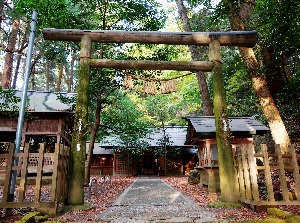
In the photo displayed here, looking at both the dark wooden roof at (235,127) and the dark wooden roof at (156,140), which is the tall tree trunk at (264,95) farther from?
the dark wooden roof at (156,140)

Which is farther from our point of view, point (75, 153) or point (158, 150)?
point (158, 150)

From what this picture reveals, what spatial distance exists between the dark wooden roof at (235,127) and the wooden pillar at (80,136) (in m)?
→ 5.69

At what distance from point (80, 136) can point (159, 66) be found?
10.2 ft

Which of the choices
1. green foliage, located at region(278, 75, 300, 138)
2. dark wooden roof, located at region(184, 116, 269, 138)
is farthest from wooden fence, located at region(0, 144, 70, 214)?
green foliage, located at region(278, 75, 300, 138)

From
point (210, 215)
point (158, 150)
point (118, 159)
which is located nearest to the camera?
point (210, 215)

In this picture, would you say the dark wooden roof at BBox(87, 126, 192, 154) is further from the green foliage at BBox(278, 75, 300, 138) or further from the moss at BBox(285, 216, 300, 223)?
the moss at BBox(285, 216, 300, 223)

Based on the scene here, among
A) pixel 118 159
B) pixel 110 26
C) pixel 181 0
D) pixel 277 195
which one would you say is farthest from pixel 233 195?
pixel 118 159

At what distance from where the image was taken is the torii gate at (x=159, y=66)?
6.04m

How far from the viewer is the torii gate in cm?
604

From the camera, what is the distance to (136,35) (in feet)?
22.3

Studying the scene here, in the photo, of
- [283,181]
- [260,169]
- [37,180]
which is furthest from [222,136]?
[37,180]

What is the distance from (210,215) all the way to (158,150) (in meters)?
19.4

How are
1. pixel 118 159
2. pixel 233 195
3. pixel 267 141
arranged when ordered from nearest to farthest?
pixel 233 195 → pixel 267 141 → pixel 118 159

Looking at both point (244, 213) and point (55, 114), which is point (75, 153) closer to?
point (244, 213)
